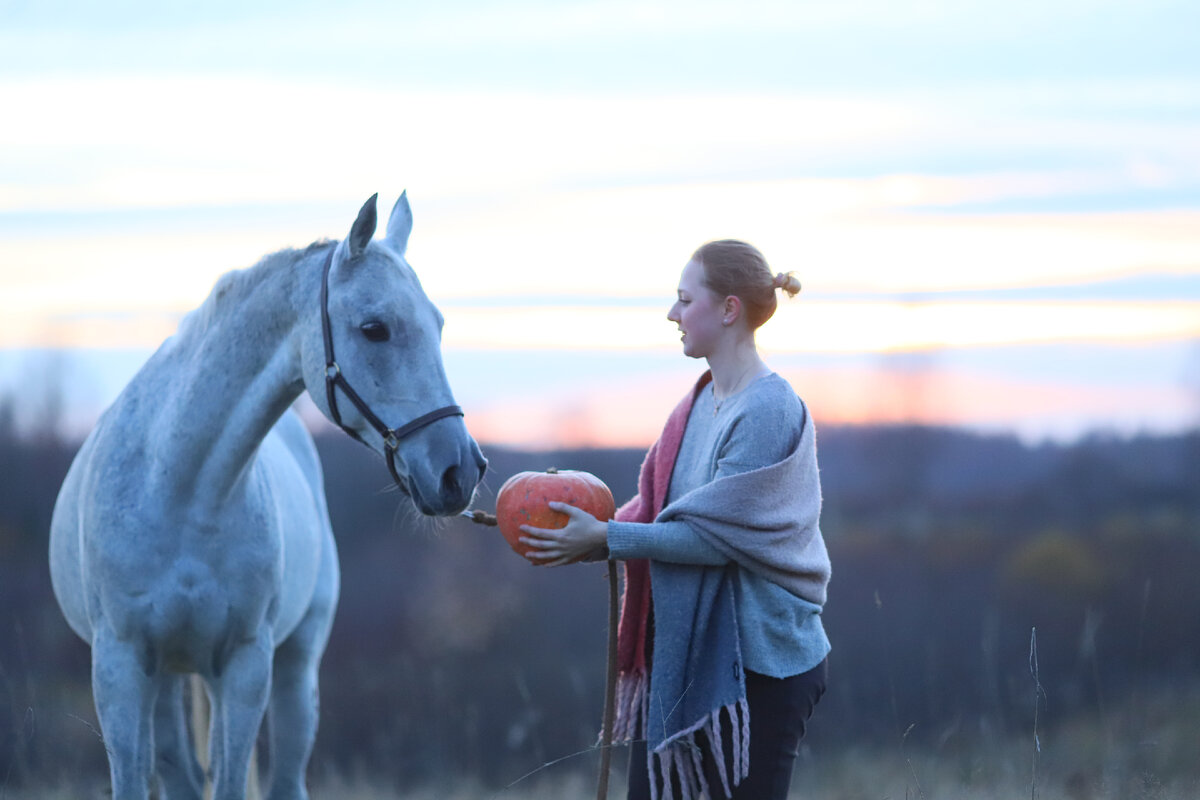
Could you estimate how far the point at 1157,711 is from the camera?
325 inches

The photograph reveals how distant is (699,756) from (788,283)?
1.12 metres

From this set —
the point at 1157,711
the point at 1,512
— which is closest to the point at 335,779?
the point at 1157,711

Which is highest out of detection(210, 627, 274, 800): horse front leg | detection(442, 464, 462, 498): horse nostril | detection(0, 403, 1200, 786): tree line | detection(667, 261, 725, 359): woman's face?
detection(667, 261, 725, 359): woman's face

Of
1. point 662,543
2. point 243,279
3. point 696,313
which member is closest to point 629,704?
point 662,543

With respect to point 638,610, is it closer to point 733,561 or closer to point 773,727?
point 733,561

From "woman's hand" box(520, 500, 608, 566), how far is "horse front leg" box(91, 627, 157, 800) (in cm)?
134

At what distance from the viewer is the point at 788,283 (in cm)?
A: 278

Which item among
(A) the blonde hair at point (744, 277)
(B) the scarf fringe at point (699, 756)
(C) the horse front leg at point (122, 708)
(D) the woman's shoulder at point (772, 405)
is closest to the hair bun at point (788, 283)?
(A) the blonde hair at point (744, 277)

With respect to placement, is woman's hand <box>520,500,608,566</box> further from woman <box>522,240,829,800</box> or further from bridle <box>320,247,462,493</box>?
bridle <box>320,247,462,493</box>

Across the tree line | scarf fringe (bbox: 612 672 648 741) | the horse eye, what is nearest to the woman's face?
the horse eye

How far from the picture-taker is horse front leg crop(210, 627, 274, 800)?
11.3 ft

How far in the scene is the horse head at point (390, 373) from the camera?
2807 millimetres

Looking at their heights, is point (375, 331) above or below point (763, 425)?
above

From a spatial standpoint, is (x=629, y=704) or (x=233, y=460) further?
(x=233, y=460)
